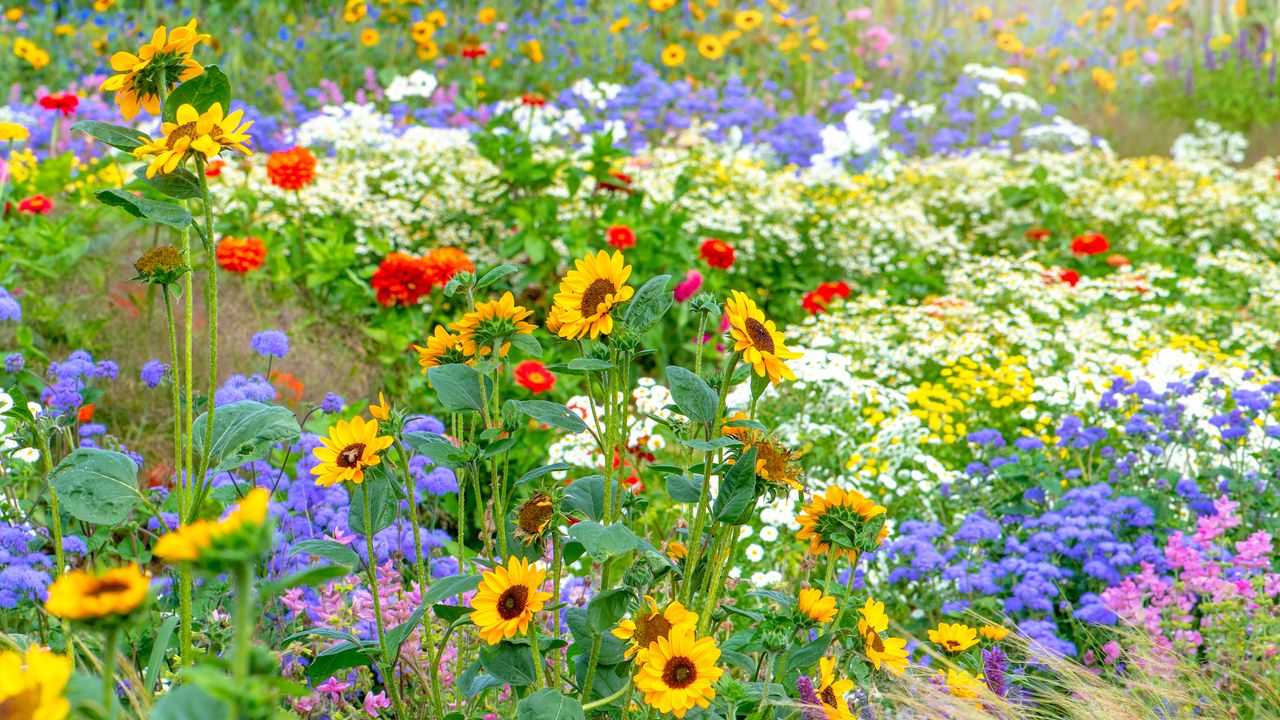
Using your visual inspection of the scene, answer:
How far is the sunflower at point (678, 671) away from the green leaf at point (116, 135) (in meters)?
0.90

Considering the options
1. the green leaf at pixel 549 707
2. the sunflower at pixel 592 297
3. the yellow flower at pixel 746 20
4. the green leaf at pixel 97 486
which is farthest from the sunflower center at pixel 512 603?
the yellow flower at pixel 746 20

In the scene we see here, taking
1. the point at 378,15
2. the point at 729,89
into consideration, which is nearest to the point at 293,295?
the point at 729,89

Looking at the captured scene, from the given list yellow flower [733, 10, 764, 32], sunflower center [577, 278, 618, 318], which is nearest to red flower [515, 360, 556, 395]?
sunflower center [577, 278, 618, 318]

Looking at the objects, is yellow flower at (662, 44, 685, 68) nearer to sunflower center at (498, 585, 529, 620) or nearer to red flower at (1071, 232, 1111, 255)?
red flower at (1071, 232, 1111, 255)

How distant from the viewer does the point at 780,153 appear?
7180 mm

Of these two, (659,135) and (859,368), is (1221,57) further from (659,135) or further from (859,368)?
(859,368)

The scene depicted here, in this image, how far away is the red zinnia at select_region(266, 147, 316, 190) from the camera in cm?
439

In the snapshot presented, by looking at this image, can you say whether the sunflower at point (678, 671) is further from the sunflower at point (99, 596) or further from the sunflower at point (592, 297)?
the sunflower at point (99, 596)

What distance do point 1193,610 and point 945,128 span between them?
20.4 feet

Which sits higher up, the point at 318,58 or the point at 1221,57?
the point at 1221,57

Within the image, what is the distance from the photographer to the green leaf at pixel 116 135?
4.48 feet

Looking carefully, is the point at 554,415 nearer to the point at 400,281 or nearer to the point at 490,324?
the point at 490,324

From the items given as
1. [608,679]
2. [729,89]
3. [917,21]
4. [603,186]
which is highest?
[917,21]

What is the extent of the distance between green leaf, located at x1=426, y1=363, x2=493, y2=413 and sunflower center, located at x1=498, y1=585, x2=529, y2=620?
0.27 metres
